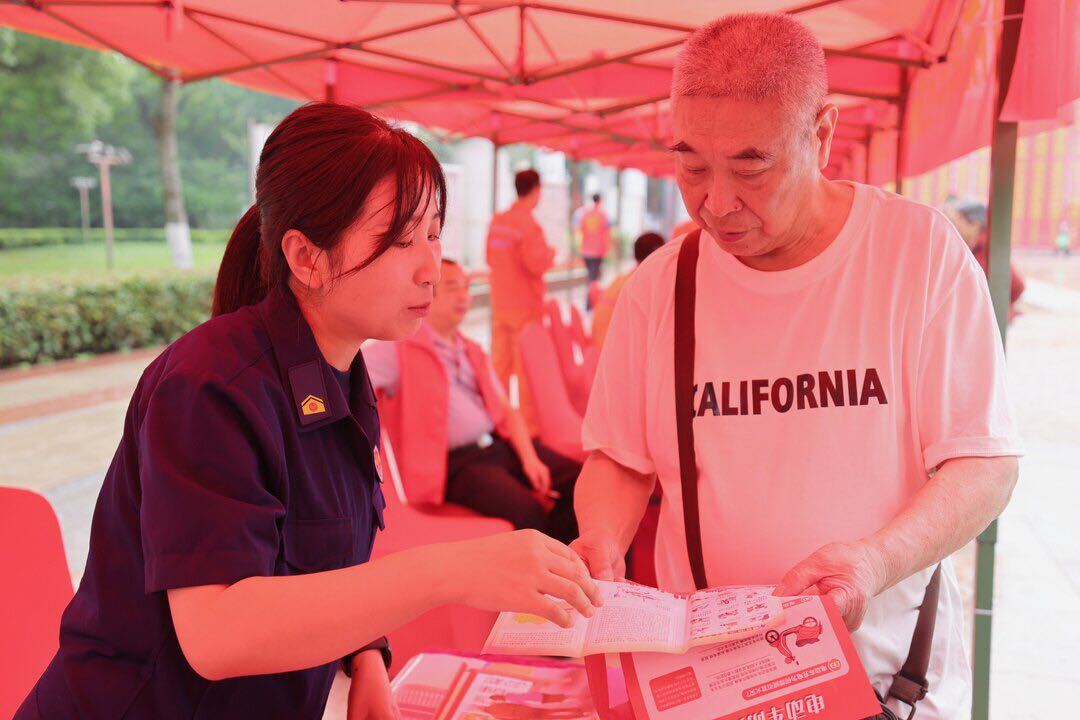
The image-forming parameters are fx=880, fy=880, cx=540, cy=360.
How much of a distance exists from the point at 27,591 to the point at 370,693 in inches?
27.1

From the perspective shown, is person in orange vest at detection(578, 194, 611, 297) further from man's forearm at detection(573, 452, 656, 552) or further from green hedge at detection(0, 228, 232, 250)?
man's forearm at detection(573, 452, 656, 552)

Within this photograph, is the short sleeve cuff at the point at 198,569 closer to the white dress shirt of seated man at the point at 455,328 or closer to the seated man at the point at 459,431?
the seated man at the point at 459,431

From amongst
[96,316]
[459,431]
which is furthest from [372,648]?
[96,316]

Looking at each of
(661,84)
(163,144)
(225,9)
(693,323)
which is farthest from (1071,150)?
(163,144)

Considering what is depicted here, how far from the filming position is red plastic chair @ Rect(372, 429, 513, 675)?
2.56m

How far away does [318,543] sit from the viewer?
3.70 ft

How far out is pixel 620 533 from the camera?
1448 mm

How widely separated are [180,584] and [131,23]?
14.6 ft

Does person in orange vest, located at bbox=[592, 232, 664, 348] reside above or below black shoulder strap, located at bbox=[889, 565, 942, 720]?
above

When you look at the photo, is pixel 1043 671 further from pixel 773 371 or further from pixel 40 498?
pixel 40 498

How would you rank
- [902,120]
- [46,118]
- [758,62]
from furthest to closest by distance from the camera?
[46,118]
[902,120]
[758,62]

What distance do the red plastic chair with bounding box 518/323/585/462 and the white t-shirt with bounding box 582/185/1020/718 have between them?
8.65 feet

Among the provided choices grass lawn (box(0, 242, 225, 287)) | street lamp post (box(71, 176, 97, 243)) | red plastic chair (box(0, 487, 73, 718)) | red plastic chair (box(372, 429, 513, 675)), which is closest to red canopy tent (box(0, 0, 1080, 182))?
red plastic chair (box(372, 429, 513, 675))

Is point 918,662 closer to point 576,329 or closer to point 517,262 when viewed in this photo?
point 576,329
